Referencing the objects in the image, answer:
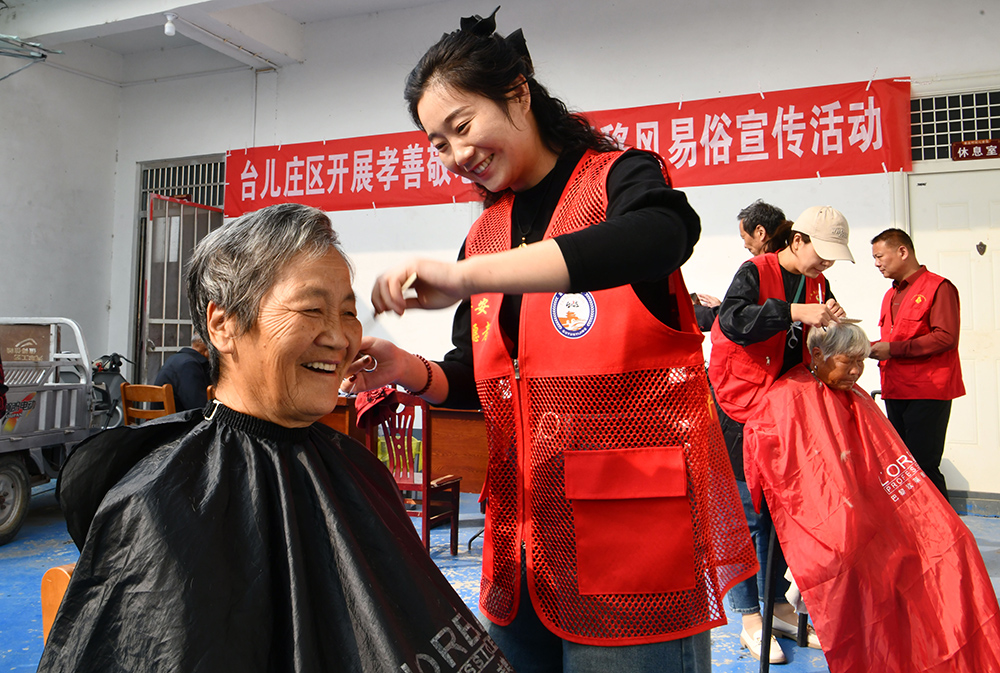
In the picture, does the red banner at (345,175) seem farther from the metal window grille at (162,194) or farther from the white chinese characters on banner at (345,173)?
the metal window grille at (162,194)

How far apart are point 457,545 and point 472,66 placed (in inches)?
124

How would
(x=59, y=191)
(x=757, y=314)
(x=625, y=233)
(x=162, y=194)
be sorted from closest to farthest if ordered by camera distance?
(x=625, y=233), (x=757, y=314), (x=59, y=191), (x=162, y=194)

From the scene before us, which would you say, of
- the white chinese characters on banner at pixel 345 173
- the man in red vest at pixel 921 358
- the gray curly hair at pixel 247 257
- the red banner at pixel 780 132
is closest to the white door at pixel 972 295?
the red banner at pixel 780 132

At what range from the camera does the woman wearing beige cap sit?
2268 mm

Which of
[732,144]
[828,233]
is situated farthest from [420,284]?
[732,144]

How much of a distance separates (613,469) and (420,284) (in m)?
0.41

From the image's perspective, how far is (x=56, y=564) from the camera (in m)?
3.52

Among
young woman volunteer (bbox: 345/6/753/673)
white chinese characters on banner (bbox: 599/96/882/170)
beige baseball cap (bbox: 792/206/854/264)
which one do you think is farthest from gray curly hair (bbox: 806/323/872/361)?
white chinese characters on banner (bbox: 599/96/882/170)

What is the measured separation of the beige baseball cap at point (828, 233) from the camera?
93.7 inches

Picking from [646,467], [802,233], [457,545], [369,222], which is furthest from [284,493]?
A: [369,222]

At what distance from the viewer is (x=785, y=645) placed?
265 centimetres

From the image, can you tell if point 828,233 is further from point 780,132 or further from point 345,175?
point 345,175

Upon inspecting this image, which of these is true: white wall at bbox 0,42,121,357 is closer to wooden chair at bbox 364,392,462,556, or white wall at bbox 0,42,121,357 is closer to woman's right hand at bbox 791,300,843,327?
wooden chair at bbox 364,392,462,556

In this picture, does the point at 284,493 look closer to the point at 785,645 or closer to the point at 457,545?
the point at 785,645
